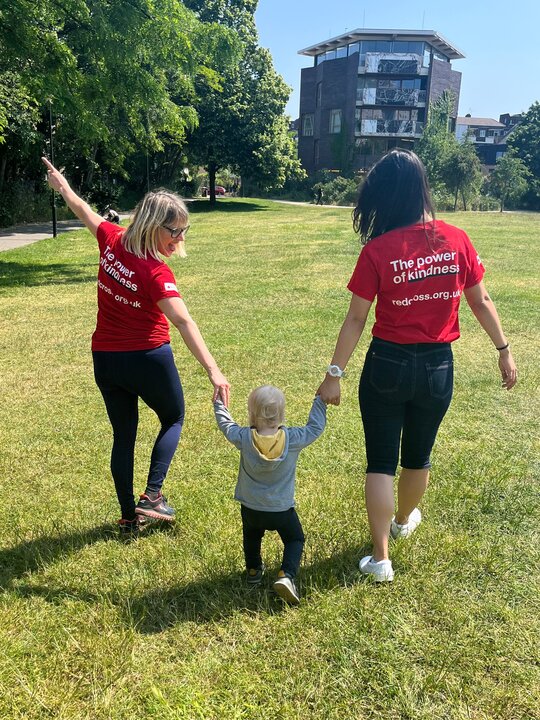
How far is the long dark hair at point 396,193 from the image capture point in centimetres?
273

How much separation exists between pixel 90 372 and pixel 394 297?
463cm

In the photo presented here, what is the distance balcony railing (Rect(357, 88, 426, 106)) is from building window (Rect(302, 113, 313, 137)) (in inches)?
270

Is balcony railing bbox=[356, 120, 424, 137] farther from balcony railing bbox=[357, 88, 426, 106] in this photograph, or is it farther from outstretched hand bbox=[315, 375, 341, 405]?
outstretched hand bbox=[315, 375, 341, 405]

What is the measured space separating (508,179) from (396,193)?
1829 inches

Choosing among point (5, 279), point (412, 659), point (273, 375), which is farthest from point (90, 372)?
point (5, 279)

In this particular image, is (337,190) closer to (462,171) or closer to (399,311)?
(462,171)

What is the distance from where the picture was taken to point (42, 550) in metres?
3.29

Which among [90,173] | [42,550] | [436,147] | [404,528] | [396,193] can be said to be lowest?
[42,550]

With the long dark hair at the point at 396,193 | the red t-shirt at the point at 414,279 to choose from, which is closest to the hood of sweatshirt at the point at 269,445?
the red t-shirt at the point at 414,279

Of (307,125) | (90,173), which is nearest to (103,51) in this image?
(90,173)

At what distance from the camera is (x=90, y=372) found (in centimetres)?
654

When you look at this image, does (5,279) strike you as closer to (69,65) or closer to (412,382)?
(69,65)

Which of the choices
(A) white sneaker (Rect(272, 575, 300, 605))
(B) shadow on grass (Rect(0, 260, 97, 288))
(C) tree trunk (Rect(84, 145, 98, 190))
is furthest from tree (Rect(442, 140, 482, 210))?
(A) white sneaker (Rect(272, 575, 300, 605))

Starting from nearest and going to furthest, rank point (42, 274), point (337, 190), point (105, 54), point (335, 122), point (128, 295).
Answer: point (128, 295), point (105, 54), point (42, 274), point (337, 190), point (335, 122)
